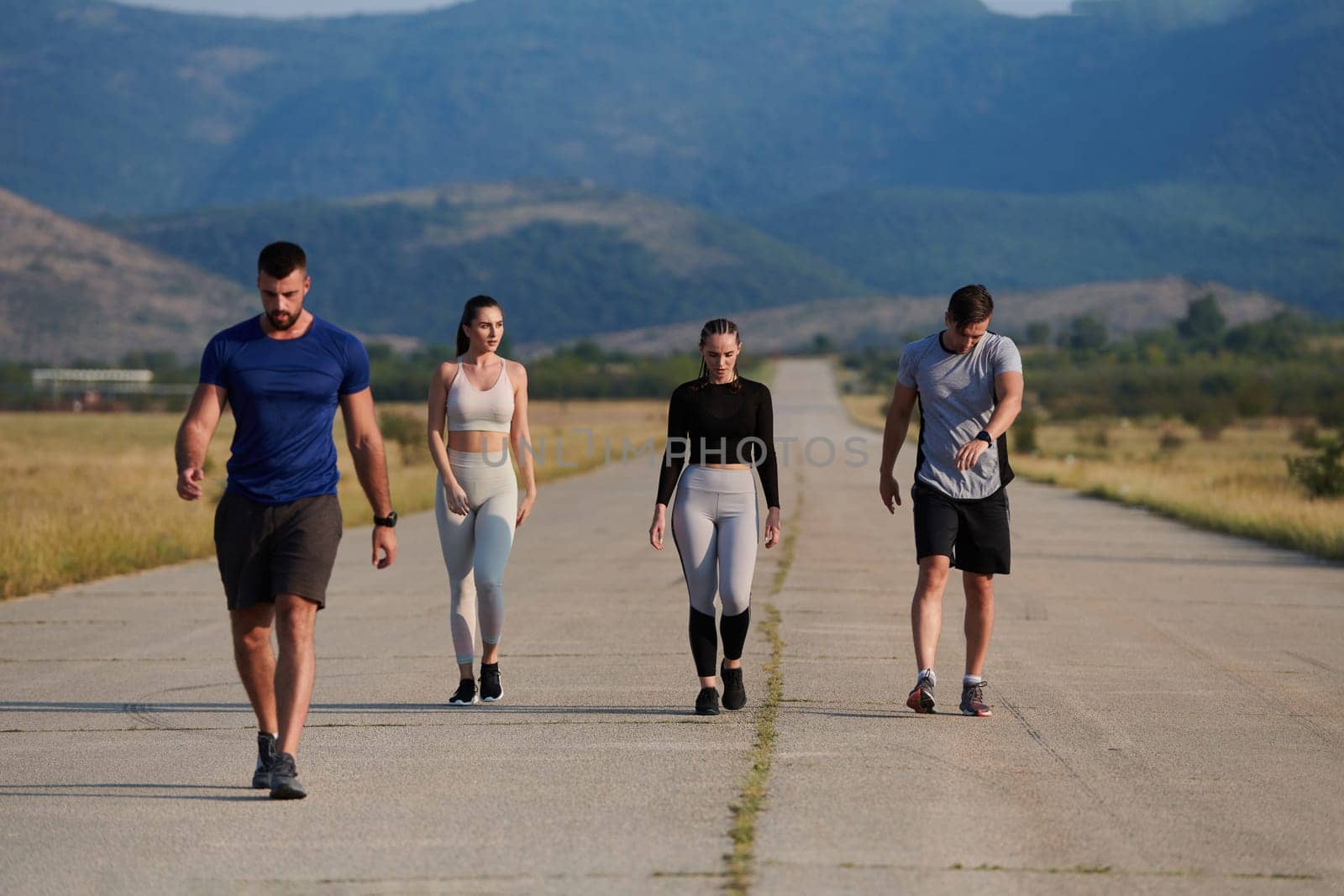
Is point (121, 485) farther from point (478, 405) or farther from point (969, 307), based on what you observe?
point (969, 307)

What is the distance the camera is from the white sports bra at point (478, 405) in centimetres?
940

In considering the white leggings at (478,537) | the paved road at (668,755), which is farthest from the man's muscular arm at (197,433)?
the white leggings at (478,537)

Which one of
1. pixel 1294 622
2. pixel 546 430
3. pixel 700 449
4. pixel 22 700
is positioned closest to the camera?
pixel 700 449

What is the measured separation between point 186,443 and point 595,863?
2.46 meters

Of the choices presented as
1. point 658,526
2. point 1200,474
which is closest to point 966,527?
point 658,526

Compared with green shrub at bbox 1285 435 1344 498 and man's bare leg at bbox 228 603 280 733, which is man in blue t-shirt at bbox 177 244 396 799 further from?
green shrub at bbox 1285 435 1344 498

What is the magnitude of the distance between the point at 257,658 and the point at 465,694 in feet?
7.17

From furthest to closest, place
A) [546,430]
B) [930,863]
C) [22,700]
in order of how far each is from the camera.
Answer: [546,430], [22,700], [930,863]

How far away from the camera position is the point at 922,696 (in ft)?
29.6

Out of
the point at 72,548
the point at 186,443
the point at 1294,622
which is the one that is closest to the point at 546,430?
the point at 72,548

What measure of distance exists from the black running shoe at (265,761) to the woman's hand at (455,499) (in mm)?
2093

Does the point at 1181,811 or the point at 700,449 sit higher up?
the point at 700,449

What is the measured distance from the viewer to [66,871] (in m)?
6.12

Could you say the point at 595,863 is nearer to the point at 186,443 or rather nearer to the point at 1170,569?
the point at 186,443
